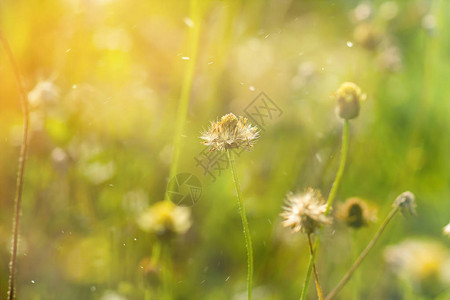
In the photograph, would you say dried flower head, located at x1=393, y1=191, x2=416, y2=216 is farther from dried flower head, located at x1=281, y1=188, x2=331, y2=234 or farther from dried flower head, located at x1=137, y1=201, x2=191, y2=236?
dried flower head, located at x1=137, y1=201, x2=191, y2=236

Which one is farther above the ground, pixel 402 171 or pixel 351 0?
pixel 351 0

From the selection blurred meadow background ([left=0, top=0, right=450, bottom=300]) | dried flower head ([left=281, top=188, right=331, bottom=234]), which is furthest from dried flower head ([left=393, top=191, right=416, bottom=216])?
blurred meadow background ([left=0, top=0, right=450, bottom=300])

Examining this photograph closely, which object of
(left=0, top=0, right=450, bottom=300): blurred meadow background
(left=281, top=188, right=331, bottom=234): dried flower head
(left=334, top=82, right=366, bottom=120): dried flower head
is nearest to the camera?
(left=281, top=188, right=331, bottom=234): dried flower head

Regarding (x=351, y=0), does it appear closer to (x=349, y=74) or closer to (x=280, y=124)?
(x=349, y=74)

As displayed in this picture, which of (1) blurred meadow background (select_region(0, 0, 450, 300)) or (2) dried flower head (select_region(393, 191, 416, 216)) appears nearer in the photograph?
(2) dried flower head (select_region(393, 191, 416, 216))

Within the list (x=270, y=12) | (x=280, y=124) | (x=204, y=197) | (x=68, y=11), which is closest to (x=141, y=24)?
(x=68, y=11)

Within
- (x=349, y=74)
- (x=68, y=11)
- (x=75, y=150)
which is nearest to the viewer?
(x=75, y=150)

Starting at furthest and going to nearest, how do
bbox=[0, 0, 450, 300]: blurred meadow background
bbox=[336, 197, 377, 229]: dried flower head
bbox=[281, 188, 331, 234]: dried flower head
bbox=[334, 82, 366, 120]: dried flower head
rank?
bbox=[0, 0, 450, 300]: blurred meadow background, bbox=[336, 197, 377, 229]: dried flower head, bbox=[334, 82, 366, 120]: dried flower head, bbox=[281, 188, 331, 234]: dried flower head

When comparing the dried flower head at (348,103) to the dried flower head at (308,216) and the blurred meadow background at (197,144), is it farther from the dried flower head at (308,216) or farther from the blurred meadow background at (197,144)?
the blurred meadow background at (197,144)
